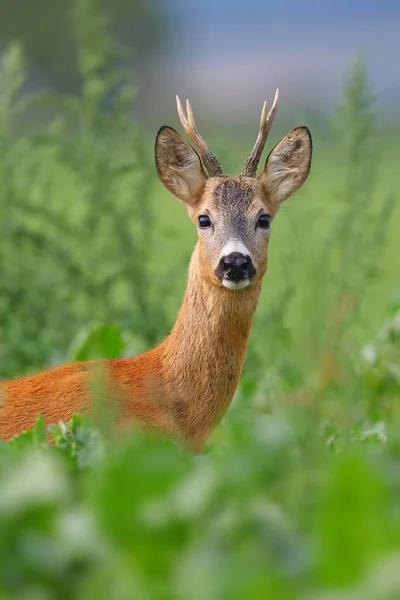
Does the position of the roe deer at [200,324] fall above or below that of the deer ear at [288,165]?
below

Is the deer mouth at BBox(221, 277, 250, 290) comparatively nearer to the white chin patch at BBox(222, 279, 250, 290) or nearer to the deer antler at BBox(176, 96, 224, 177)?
the white chin patch at BBox(222, 279, 250, 290)

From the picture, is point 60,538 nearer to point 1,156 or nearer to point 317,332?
point 317,332

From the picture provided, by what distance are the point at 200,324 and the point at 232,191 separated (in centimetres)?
72

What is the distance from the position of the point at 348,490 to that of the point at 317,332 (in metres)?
2.08

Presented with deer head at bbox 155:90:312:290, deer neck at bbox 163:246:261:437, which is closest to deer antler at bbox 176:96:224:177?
deer head at bbox 155:90:312:290

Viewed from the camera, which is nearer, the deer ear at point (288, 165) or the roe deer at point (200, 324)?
the roe deer at point (200, 324)

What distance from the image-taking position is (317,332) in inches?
148

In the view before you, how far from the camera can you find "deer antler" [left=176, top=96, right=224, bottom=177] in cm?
521

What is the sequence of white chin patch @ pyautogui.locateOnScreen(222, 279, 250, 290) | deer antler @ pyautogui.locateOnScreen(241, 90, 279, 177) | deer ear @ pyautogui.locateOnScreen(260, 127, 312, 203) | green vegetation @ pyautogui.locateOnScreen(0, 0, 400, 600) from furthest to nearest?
1. deer ear @ pyautogui.locateOnScreen(260, 127, 312, 203)
2. deer antler @ pyautogui.locateOnScreen(241, 90, 279, 177)
3. white chin patch @ pyautogui.locateOnScreen(222, 279, 250, 290)
4. green vegetation @ pyautogui.locateOnScreen(0, 0, 400, 600)

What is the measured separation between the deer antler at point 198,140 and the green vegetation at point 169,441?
2.25ft

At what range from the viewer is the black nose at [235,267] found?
490cm

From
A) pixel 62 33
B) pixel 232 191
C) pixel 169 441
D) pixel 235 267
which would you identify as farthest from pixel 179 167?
pixel 62 33

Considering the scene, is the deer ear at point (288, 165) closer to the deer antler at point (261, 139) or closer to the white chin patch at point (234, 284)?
the deer antler at point (261, 139)

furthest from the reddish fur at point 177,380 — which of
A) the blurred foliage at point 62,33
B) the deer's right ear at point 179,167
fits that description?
the blurred foliage at point 62,33
